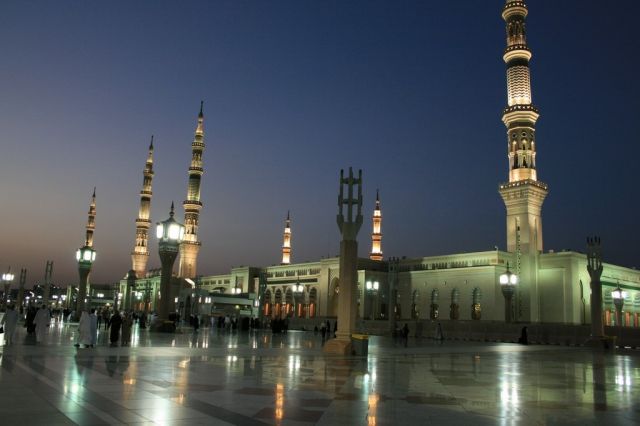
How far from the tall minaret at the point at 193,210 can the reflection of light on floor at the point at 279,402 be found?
64.9 metres

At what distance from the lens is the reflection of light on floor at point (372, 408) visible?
275 inches

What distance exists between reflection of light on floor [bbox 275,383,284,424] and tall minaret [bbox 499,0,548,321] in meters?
43.3

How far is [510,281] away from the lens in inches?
1389

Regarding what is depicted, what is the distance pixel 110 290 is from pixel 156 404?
118 meters

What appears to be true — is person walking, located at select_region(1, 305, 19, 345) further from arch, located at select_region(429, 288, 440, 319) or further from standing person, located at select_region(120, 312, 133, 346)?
arch, located at select_region(429, 288, 440, 319)

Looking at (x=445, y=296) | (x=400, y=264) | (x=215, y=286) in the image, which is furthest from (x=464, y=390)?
(x=215, y=286)

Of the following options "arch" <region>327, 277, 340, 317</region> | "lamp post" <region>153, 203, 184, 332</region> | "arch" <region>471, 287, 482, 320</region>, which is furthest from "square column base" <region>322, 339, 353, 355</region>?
"arch" <region>327, 277, 340, 317</region>

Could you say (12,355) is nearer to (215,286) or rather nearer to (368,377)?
(368,377)

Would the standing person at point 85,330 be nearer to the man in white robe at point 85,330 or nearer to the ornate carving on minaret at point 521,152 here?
the man in white robe at point 85,330

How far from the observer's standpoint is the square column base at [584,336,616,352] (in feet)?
94.1

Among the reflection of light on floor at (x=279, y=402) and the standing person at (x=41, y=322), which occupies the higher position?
the standing person at (x=41, y=322)

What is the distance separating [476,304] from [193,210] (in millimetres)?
38682

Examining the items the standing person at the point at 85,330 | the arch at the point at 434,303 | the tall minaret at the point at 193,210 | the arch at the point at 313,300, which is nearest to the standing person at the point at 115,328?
the standing person at the point at 85,330

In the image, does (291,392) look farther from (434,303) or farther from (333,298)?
(333,298)
